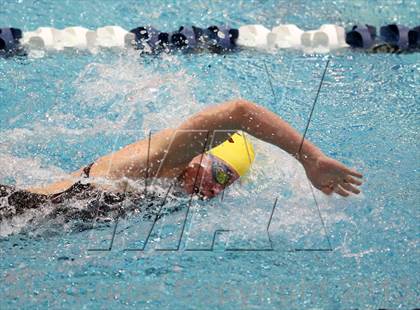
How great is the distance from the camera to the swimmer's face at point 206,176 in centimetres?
254

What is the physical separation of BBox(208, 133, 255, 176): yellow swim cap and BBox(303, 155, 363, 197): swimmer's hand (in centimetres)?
34

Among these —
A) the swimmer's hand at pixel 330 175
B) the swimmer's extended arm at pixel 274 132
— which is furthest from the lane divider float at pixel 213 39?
the swimmer's hand at pixel 330 175

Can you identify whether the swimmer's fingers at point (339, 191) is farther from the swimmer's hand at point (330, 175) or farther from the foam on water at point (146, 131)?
the foam on water at point (146, 131)

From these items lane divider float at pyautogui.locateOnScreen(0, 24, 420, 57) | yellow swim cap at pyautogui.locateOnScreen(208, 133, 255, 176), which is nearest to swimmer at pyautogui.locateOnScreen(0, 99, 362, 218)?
yellow swim cap at pyautogui.locateOnScreen(208, 133, 255, 176)

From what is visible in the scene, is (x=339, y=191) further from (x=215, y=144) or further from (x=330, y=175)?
(x=215, y=144)

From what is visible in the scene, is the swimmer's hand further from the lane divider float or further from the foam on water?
the lane divider float

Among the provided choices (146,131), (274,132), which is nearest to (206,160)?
(274,132)

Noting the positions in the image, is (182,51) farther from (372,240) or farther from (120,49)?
(372,240)

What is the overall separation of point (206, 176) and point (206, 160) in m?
0.05

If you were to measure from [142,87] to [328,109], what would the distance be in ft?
2.54

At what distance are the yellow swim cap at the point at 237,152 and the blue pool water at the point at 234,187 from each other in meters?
0.05

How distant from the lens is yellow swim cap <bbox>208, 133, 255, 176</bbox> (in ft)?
8.67

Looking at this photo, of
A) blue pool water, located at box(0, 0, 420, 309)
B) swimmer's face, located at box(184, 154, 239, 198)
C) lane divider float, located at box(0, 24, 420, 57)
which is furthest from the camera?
lane divider float, located at box(0, 24, 420, 57)

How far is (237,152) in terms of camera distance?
8.81 ft
